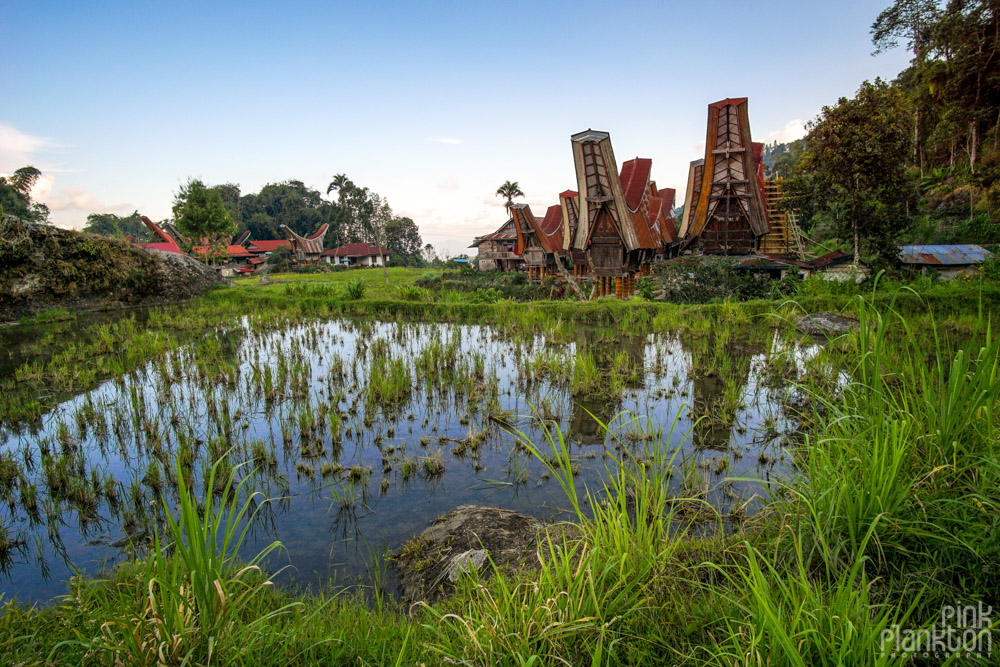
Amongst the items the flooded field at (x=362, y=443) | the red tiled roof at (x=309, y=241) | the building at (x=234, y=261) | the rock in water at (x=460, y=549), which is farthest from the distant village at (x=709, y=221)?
the red tiled roof at (x=309, y=241)

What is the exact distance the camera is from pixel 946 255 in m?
11.2

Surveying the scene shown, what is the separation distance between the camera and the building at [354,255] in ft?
136

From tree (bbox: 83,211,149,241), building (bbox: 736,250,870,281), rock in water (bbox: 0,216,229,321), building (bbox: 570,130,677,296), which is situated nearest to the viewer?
building (bbox: 736,250,870,281)

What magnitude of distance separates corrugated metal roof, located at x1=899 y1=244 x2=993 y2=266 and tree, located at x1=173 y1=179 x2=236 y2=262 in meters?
32.7

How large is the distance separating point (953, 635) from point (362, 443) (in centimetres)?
392

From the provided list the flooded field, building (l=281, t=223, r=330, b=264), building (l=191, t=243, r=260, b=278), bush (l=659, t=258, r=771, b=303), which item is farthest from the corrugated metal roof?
building (l=281, t=223, r=330, b=264)

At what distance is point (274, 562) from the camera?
2738 mm

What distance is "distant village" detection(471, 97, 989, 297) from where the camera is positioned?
38.5ft

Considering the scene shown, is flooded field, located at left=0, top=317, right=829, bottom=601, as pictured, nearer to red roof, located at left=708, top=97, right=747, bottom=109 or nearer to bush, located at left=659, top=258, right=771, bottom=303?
bush, located at left=659, top=258, right=771, bottom=303

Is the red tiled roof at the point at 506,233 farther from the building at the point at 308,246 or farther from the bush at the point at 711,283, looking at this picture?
the bush at the point at 711,283

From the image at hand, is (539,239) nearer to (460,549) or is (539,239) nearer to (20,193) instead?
(460,549)

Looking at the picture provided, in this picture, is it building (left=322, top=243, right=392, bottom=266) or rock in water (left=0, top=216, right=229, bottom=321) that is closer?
rock in water (left=0, top=216, right=229, bottom=321)

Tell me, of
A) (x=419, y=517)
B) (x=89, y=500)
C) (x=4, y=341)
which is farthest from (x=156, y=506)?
(x=4, y=341)

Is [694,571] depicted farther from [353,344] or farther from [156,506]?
[353,344]
